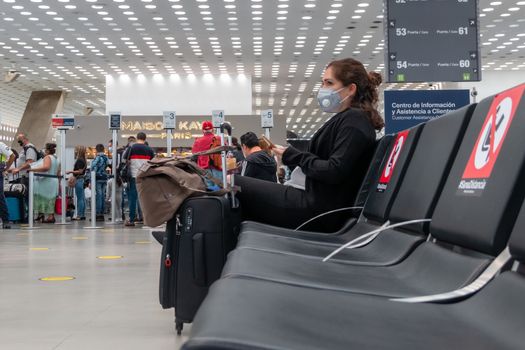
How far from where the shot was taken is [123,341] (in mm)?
2785

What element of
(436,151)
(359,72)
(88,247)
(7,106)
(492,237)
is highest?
(7,106)

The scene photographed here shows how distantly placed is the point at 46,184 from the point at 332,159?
10076mm

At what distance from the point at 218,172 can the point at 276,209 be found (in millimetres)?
6029

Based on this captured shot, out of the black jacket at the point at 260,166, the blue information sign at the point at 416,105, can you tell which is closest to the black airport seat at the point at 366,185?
the blue information sign at the point at 416,105

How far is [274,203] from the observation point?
3.31 m

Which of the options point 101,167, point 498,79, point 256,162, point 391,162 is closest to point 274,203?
point 391,162

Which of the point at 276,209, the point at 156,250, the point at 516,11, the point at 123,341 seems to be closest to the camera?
the point at 123,341

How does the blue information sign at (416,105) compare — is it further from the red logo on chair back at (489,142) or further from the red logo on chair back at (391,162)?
the red logo on chair back at (489,142)

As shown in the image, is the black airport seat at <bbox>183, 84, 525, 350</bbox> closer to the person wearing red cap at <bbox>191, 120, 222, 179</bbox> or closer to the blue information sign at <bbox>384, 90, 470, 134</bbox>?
the blue information sign at <bbox>384, 90, 470, 134</bbox>

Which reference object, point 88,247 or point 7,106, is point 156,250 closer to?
point 88,247

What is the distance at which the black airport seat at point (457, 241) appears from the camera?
130 cm

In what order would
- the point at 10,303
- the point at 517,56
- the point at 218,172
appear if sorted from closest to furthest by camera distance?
the point at 10,303 < the point at 218,172 < the point at 517,56

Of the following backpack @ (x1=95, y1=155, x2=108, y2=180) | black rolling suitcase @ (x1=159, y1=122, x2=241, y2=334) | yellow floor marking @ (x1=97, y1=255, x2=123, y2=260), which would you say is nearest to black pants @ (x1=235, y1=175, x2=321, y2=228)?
black rolling suitcase @ (x1=159, y1=122, x2=241, y2=334)

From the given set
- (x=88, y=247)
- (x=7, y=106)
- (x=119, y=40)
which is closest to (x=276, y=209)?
(x=88, y=247)
